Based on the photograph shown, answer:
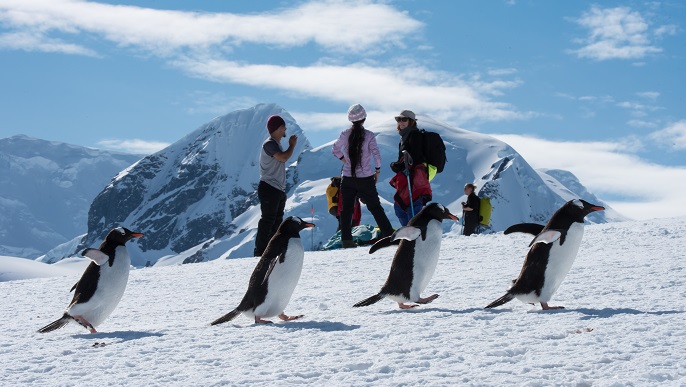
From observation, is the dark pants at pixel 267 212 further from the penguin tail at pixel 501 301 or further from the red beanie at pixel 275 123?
the penguin tail at pixel 501 301

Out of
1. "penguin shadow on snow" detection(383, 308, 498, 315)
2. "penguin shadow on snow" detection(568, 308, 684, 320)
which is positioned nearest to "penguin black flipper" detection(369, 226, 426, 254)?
"penguin shadow on snow" detection(383, 308, 498, 315)

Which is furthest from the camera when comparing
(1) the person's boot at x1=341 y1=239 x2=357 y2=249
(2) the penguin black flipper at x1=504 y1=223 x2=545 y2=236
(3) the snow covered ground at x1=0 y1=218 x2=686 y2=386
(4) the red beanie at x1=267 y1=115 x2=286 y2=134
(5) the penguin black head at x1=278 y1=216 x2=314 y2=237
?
(1) the person's boot at x1=341 y1=239 x2=357 y2=249

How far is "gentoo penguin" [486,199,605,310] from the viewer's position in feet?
18.9

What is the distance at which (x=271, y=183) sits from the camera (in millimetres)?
10148

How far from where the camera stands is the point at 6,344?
18.4 ft

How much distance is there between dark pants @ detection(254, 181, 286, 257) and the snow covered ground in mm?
1564

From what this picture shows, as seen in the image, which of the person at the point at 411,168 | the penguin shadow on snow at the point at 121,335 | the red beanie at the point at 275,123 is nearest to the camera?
the penguin shadow on snow at the point at 121,335

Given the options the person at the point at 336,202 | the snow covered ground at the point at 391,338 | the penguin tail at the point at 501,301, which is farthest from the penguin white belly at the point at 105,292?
the person at the point at 336,202

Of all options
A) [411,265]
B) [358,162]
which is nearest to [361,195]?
[358,162]

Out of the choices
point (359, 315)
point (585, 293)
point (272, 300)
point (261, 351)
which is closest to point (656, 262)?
point (585, 293)

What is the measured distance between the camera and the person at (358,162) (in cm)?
984

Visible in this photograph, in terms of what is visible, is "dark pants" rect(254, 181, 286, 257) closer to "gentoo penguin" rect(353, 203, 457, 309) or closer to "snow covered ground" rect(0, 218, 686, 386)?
"snow covered ground" rect(0, 218, 686, 386)

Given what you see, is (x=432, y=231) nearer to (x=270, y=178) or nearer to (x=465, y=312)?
(x=465, y=312)

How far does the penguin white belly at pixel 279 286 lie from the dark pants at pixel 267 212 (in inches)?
159
